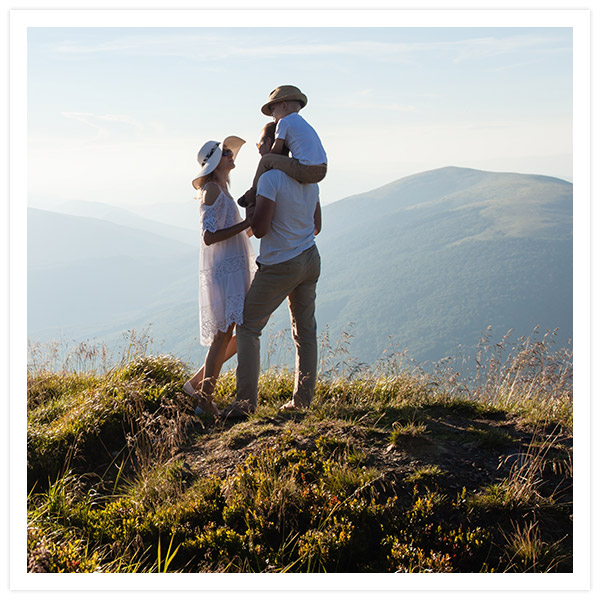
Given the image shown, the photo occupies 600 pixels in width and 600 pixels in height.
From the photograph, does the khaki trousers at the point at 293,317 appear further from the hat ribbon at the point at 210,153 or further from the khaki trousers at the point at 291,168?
the hat ribbon at the point at 210,153

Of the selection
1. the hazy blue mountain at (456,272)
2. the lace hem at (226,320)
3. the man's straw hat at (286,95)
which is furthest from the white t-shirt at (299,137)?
the hazy blue mountain at (456,272)

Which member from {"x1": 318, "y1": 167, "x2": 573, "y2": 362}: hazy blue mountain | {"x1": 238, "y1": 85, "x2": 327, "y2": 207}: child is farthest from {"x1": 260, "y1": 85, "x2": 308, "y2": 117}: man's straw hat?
{"x1": 318, "y1": 167, "x2": 573, "y2": 362}: hazy blue mountain

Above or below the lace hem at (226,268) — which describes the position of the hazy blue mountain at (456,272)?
above

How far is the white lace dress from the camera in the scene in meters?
5.16

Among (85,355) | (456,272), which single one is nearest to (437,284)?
(456,272)

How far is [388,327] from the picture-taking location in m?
122

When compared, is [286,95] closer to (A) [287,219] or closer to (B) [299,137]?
(B) [299,137]

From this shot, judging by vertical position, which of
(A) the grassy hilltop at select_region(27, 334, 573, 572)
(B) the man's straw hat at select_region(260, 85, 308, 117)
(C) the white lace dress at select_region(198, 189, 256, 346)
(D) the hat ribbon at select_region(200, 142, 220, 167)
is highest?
(B) the man's straw hat at select_region(260, 85, 308, 117)

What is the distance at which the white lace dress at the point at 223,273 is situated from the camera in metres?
5.16

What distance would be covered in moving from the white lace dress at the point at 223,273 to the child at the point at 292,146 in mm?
290

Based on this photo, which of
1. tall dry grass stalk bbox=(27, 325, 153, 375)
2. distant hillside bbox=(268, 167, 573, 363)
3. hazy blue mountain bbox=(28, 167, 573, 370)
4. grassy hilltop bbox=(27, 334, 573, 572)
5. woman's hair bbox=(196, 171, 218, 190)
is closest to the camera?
grassy hilltop bbox=(27, 334, 573, 572)

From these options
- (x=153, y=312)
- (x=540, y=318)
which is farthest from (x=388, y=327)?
(x=153, y=312)

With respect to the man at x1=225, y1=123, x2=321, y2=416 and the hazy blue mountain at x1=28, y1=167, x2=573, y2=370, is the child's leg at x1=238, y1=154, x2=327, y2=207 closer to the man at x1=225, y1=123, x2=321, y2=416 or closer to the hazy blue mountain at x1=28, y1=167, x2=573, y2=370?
the man at x1=225, y1=123, x2=321, y2=416

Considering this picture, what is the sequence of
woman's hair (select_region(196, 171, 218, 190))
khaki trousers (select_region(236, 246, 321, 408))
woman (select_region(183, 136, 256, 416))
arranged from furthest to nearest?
1. woman's hair (select_region(196, 171, 218, 190))
2. woman (select_region(183, 136, 256, 416))
3. khaki trousers (select_region(236, 246, 321, 408))
